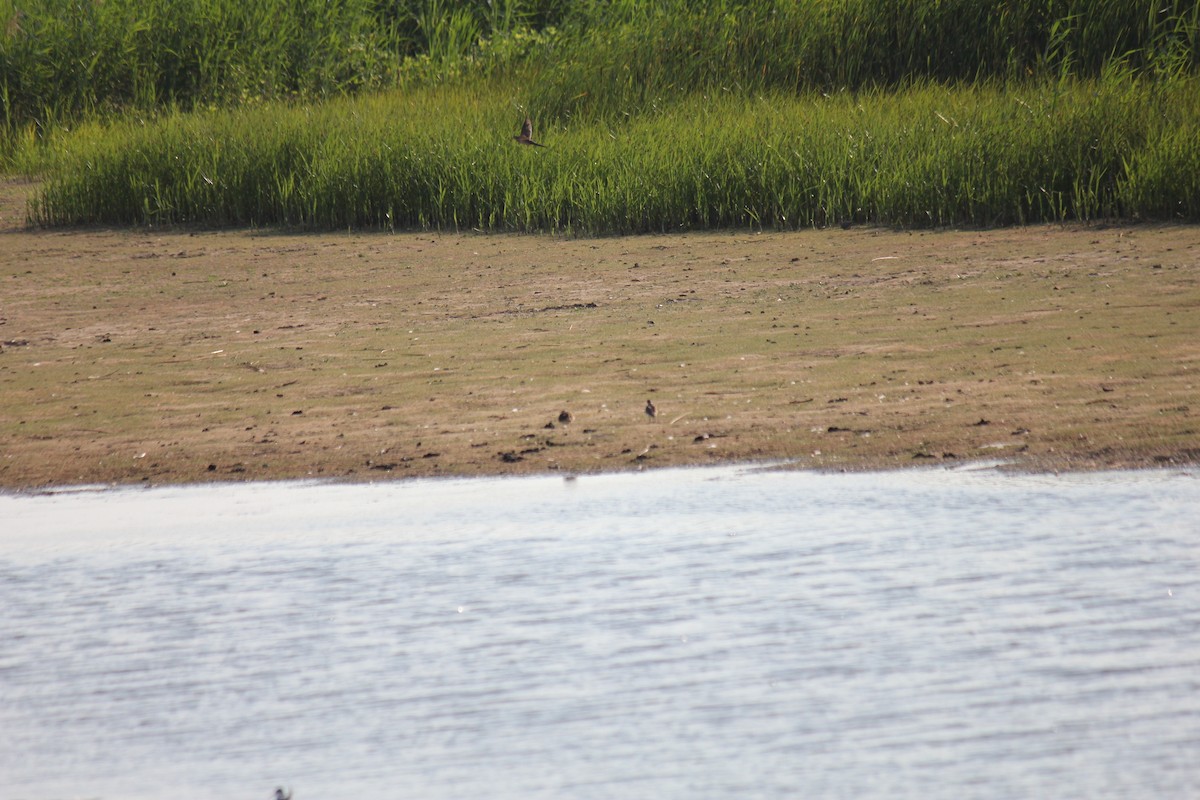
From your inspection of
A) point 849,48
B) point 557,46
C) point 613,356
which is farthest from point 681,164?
point 557,46

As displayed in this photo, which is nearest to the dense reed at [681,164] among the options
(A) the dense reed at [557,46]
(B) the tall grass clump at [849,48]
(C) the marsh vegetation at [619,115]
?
(C) the marsh vegetation at [619,115]

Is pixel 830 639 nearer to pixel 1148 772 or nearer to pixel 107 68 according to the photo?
pixel 1148 772

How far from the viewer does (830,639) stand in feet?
10.7

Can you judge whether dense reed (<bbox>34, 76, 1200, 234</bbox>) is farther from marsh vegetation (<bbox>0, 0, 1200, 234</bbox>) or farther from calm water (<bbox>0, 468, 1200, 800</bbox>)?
calm water (<bbox>0, 468, 1200, 800</bbox>)

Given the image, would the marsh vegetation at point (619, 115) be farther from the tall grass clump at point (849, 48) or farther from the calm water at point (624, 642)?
the calm water at point (624, 642)

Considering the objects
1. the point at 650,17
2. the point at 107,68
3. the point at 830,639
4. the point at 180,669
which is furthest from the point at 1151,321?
the point at 107,68

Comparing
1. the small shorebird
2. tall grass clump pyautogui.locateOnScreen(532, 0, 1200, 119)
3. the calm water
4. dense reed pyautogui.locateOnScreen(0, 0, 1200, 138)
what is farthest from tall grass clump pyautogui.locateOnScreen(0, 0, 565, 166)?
the calm water

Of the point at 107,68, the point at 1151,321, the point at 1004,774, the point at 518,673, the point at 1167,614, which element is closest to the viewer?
the point at 1004,774

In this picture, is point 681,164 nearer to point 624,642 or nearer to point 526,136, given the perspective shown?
point 526,136

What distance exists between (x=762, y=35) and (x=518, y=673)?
1027 cm

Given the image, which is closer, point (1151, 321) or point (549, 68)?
point (1151, 321)

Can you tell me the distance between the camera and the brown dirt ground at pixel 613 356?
5.07m

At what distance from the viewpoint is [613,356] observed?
250 inches

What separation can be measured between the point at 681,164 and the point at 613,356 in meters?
3.87
